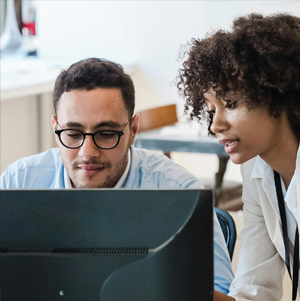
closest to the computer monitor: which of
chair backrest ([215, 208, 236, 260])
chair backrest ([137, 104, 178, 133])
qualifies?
chair backrest ([215, 208, 236, 260])

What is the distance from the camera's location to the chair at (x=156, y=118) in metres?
2.79

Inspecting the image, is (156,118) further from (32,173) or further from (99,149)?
(99,149)

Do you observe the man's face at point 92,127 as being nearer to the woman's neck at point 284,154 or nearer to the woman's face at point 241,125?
the woman's face at point 241,125

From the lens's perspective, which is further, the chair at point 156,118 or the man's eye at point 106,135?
the chair at point 156,118

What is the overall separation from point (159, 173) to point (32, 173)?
39cm

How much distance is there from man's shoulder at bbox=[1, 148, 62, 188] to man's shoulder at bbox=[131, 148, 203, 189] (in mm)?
248

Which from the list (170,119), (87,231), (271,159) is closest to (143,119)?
(170,119)

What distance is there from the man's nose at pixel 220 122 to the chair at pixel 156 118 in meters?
1.66

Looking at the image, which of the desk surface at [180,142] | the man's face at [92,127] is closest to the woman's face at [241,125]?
the man's face at [92,127]

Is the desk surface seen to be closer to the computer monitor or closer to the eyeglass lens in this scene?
the eyeglass lens

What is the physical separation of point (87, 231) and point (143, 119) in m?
2.16

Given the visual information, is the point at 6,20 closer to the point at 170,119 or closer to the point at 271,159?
the point at 170,119

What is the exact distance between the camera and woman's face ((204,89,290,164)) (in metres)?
1.08

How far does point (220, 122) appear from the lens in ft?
3.60
